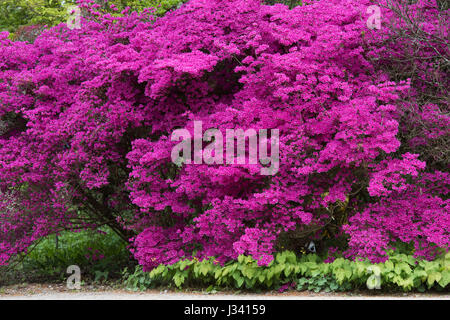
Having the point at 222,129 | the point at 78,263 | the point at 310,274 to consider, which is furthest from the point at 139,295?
the point at 78,263

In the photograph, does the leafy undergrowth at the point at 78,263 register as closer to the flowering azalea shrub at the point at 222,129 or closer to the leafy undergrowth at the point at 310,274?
the flowering azalea shrub at the point at 222,129

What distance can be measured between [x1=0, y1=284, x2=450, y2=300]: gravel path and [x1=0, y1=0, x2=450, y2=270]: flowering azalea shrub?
0.45 m

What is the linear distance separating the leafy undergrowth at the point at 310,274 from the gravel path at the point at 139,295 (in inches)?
5.1

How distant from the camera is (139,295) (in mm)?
7129

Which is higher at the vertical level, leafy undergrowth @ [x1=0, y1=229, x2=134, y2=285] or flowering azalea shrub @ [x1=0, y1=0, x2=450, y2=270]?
flowering azalea shrub @ [x1=0, y1=0, x2=450, y2=270]

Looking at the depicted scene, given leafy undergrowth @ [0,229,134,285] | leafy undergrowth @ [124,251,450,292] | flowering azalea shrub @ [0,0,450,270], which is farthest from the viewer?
leafy undergrowth @ [0,229,134,285]

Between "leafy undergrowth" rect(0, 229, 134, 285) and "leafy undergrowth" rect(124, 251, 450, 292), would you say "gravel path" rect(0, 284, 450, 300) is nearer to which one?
"leafy undergrowth" rect(124, 251, 450, 292)

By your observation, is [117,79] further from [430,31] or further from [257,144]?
[430,31]

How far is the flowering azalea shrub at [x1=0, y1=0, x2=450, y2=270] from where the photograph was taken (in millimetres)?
6570

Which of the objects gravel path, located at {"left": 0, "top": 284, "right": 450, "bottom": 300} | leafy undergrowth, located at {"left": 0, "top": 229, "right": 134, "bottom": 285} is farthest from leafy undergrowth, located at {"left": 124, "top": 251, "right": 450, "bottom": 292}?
leafy undergrowth, located at {"left": 0, "top": 229, "right": 134, "bottom": 285}

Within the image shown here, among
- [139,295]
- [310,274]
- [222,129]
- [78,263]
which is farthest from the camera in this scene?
[78,263]

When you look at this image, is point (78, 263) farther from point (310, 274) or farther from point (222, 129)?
point (310, 274)

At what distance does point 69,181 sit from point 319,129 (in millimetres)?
3663

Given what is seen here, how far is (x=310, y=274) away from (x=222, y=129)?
2.05m
